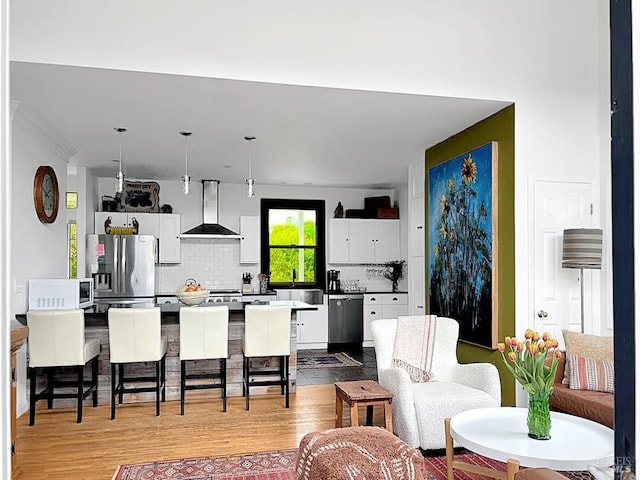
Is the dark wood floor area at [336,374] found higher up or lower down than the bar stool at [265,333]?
lower down

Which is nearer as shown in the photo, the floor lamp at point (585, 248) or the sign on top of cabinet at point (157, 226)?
the floor lamp at point (585, 248)

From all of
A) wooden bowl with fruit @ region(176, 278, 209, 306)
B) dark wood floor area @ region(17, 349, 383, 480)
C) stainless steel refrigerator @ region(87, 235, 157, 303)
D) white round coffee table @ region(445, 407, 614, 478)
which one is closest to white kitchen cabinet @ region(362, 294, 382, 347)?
dark wood floor area @ region(17, 349, 383, 480)

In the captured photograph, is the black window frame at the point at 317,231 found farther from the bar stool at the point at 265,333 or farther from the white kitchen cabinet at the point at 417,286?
the bar stool at the point at 265,333

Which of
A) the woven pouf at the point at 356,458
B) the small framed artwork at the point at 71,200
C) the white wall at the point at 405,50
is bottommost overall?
the woven pouf at the point at 356,458

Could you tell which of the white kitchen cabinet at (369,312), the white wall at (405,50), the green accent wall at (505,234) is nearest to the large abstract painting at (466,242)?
the green accent wall at (505,234)

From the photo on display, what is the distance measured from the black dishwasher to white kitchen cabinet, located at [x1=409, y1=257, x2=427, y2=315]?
2031 mm

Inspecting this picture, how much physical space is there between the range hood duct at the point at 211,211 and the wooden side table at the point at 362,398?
454 centimetres

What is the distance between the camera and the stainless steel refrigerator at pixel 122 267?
7438 millimetres

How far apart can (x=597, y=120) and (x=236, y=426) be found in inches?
158

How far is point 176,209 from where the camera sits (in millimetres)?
8469

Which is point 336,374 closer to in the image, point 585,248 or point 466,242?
point 466,242

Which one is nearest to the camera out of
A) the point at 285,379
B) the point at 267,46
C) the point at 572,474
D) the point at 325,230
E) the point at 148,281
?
the point at 572,474

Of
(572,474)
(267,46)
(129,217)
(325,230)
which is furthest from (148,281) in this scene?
(572,474)

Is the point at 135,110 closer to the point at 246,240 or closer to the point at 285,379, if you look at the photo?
the point at 285,379
